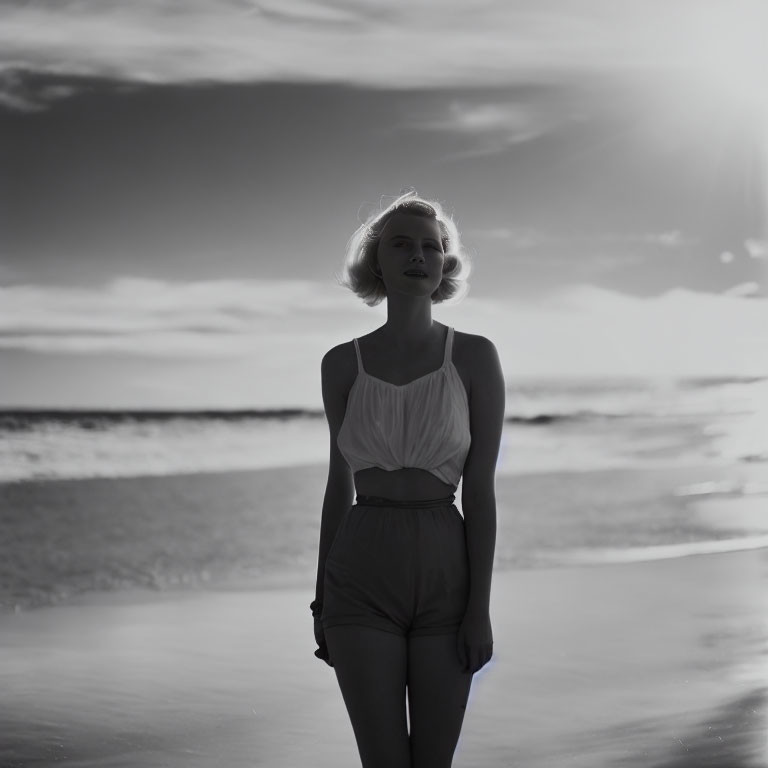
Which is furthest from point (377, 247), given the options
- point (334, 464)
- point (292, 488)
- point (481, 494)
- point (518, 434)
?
point (518, 434)

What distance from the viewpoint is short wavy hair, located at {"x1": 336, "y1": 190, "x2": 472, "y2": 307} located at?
7.04 ft

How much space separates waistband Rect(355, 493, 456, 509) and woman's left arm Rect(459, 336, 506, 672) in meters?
0.05

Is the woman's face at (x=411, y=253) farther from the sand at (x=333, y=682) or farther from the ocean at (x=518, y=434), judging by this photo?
the ocean at (x=518, y=434)

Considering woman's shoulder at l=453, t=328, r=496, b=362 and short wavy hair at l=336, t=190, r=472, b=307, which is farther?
short wavy hair at l=336, t=190, r=472, b=307

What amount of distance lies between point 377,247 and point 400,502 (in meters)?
0.54

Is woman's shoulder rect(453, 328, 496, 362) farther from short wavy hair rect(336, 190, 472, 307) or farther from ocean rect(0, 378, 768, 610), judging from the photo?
ocean rect(0, 378, 768, 610)

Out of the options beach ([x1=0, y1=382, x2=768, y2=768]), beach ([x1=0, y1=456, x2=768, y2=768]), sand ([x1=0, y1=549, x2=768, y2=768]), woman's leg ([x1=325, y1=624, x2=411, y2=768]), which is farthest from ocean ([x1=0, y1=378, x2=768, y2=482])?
woman's leg ([x1=325, y1=624, x2=411, y2=768])

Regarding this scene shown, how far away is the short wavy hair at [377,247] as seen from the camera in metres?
2.15

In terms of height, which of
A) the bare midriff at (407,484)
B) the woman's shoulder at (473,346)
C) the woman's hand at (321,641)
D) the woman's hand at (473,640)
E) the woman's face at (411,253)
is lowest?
the woman's hand at (473,640)

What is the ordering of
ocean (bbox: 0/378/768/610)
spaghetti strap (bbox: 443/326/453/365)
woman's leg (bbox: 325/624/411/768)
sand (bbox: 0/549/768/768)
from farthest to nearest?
ocean (bbox: 0/378/768/610) → sand (bbox: 0/549/768/768) → spaghetti strap (bbox: 443/326/453/365) → woman's leg (bbox: 325/624/411/768)

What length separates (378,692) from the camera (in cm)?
192

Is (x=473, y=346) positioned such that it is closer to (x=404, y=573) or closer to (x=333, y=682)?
(x=404, y=573)

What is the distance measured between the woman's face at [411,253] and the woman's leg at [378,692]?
0.67 metres

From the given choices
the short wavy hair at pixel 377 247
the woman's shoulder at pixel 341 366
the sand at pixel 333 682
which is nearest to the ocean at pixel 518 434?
the sand at pixel 333 682
